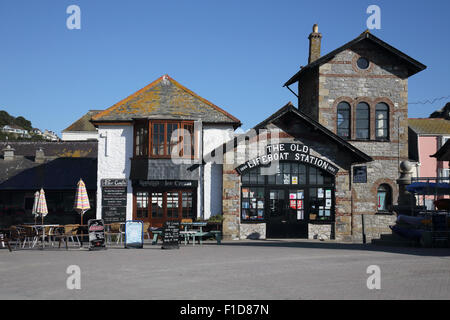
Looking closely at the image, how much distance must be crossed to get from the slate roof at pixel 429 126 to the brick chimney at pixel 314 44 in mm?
19936

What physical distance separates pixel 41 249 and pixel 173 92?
981 centimetres

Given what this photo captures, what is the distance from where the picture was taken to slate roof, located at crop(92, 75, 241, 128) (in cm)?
2336

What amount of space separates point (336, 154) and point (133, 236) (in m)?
9.82

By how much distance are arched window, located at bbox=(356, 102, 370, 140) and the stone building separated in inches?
1.9

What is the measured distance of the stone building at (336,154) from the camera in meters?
22.8

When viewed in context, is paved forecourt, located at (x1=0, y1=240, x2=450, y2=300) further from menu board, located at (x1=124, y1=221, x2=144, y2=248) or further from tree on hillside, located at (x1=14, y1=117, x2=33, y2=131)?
tree on hillside, located at (x1=14, y1=117, x2=33, y2=131)

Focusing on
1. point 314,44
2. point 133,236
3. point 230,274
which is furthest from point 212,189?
point 230,274

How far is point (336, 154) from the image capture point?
2320 centimetres

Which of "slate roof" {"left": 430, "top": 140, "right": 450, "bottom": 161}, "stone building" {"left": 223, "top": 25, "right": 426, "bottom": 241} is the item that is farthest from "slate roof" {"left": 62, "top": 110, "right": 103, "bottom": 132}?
"slate roof" {"left": 430, "top": 140, "right": 450, "bottom": 161}

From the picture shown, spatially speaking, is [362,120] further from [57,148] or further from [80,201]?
[57,148]

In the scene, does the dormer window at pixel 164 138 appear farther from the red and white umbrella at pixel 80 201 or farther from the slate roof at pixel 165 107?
the red and white umbrella at pixel 80 201

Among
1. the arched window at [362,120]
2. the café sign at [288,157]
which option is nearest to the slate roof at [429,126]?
the arched window at [362,120]
